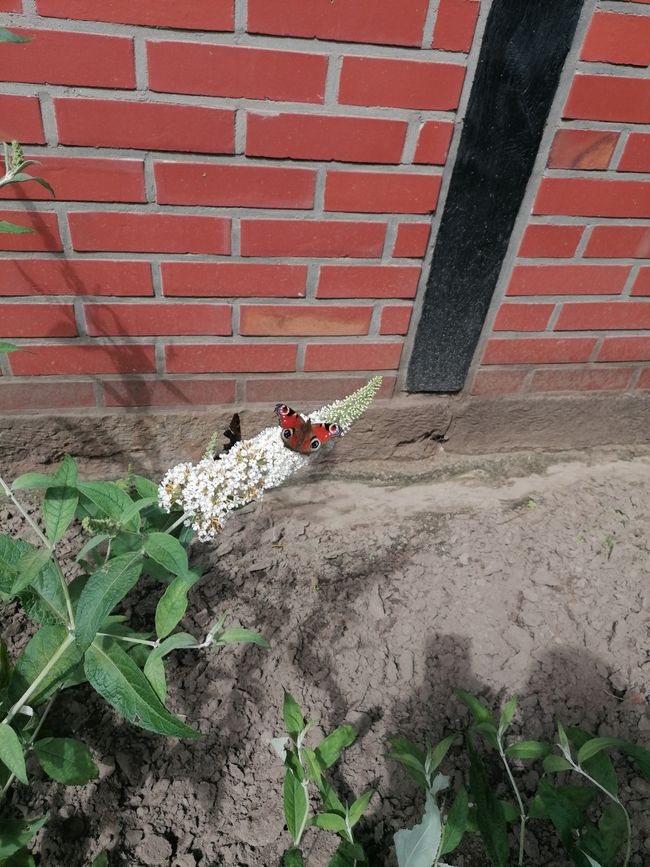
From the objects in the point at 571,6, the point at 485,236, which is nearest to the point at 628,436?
the point at 485,236

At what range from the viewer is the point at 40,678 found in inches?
42.0

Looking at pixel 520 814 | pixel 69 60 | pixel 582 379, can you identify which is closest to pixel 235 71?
pixel 69 60

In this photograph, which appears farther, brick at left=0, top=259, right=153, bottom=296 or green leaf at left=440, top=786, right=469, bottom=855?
brick at left=0, top=259, right=153, bottom=296

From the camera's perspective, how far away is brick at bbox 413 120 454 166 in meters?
1.46

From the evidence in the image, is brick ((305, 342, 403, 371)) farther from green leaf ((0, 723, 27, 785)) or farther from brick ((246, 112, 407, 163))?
green leaf ((0, 723, 27, 785))

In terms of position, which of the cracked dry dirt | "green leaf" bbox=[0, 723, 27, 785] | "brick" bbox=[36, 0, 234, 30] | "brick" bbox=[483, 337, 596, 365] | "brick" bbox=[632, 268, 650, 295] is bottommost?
the cracked dry dirt

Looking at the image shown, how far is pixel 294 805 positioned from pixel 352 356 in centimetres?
118

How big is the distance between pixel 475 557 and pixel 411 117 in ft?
3.78

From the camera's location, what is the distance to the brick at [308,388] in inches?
73.7

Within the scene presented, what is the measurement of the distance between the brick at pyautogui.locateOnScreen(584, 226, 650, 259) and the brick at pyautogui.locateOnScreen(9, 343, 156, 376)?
50.6 inches

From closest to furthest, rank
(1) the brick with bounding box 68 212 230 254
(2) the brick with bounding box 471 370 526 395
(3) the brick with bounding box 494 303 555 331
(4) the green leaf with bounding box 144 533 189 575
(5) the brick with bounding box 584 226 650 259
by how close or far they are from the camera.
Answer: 1. (4) the green leaf with bounding box 144 533 189 575
2. (1) the brick with bounding box 68 212 230 254
3. (5) the brick with bounding box 584 226 650 259
4. (3) the brick with bounding box 494 303 555 331
5. (2) the brick with bounding box 471 370 526 395

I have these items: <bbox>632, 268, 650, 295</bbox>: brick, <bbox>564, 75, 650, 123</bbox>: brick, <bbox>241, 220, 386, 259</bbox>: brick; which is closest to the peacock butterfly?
<bbox>241, 220, 386, 259</bbox>: brick

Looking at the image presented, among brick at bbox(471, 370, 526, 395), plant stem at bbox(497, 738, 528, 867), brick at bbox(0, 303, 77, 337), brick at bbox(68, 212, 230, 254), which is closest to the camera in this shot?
plant stem at bbox(497, 738, 528, 867)

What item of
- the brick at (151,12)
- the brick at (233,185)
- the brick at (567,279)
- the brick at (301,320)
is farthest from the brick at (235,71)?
the brick at (567,279)
